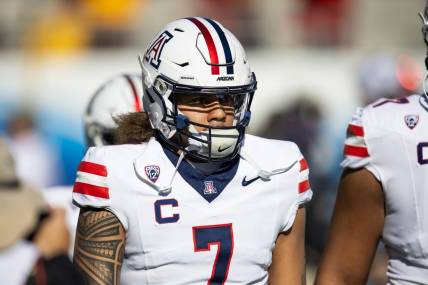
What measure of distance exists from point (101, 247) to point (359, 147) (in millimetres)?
1005

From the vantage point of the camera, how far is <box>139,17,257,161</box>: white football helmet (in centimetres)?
349

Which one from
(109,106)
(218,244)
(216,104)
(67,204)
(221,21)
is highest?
(216,104)

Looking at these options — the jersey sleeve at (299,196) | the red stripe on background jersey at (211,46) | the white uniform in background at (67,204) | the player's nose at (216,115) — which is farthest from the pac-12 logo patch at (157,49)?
the white uniform in background at (67,204)

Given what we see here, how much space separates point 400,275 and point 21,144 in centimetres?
699

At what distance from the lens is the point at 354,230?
383 cm

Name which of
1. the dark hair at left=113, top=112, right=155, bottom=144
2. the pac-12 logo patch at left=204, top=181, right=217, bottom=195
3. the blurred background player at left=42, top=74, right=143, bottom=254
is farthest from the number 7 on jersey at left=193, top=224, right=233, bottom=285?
the blurred background player at left=42, top=74, right=143, bottom=254

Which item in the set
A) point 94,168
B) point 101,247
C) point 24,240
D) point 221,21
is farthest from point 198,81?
point 221,21

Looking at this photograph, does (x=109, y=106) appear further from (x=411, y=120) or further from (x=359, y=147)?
(x=411, y=120)

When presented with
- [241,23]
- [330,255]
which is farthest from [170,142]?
[241,23]

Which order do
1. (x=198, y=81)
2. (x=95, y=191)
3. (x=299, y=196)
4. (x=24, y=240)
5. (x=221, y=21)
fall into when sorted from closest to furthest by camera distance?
1. (x=24, y=240)
2. (x=95, y=191)
3. (x=198, y=81)
4. (x=299, y=196)
5. (x=221, y=21)

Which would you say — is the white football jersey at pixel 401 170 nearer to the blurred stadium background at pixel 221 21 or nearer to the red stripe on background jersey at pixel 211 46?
the red stripe on background jersey at pixel 211 46

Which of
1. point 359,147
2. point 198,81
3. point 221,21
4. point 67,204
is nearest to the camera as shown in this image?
point 198,81

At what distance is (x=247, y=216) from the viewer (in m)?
3.53

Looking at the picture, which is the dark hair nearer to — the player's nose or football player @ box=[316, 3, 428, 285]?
the player's nose
